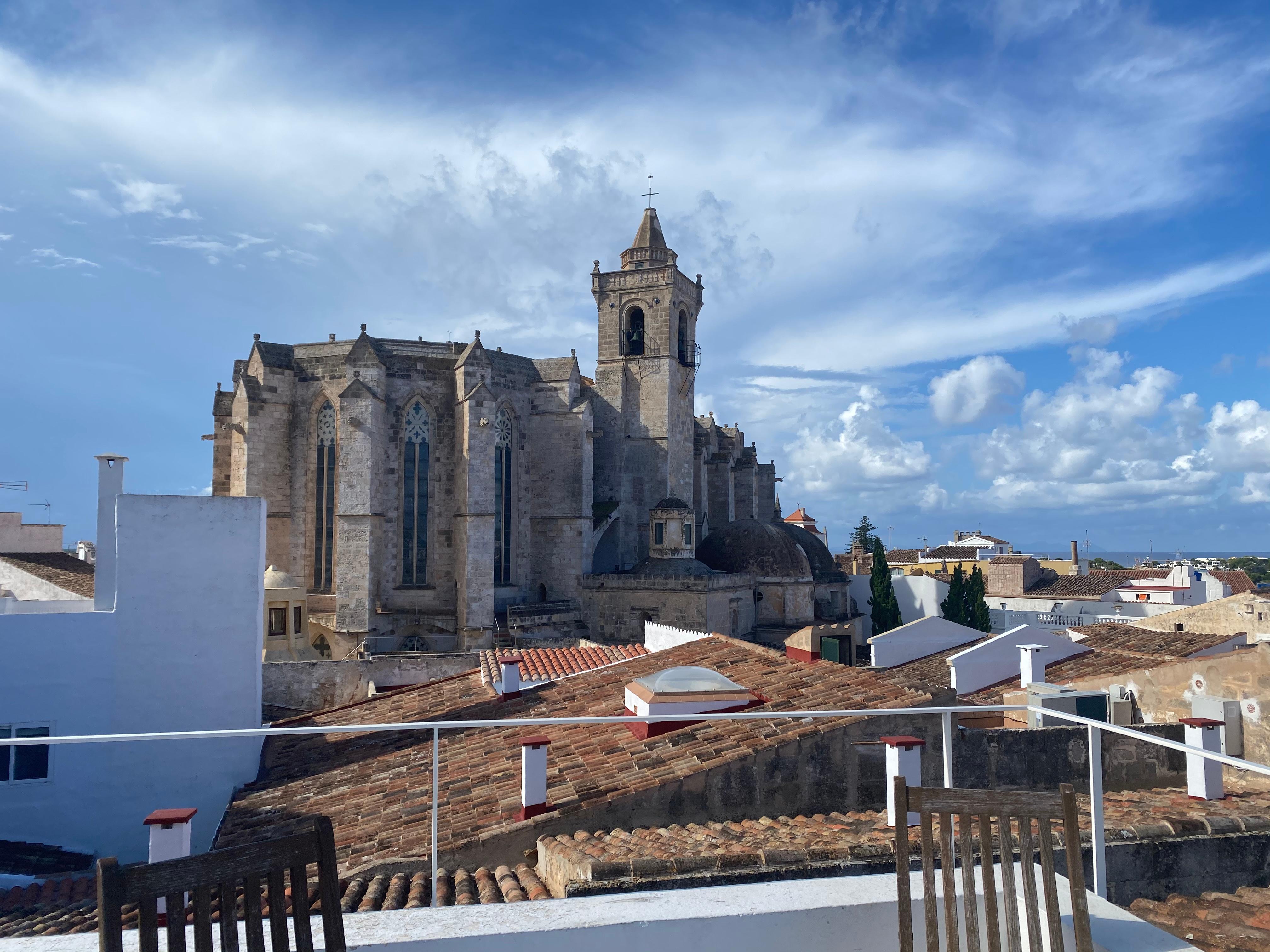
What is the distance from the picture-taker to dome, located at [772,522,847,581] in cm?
3828

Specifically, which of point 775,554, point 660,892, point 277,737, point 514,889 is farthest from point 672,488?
point 660,892

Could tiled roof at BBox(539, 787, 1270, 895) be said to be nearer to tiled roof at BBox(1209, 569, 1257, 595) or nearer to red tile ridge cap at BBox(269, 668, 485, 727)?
red tile ridge cap at BBox(269, 668, 485, 727)

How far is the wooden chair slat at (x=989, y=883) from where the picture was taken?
277cm

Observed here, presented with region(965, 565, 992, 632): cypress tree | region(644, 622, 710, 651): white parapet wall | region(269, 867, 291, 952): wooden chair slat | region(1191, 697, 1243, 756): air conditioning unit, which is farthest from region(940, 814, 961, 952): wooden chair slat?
region(965, 565, 992, 632): cypress tree

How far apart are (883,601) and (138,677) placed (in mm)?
31826

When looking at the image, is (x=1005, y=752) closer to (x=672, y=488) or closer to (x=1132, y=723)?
(x=1132, y=723)

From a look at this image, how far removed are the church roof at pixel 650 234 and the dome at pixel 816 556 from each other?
14741 mm

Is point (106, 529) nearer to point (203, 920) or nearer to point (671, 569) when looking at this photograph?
point (203, 920)

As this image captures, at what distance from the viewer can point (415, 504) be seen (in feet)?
100

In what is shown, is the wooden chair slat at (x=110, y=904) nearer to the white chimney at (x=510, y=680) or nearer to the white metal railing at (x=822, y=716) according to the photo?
the white metal railing at (x=822, y=716)

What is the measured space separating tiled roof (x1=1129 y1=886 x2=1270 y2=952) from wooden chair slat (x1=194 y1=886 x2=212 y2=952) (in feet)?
11.9

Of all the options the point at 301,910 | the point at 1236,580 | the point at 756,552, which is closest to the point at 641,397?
the point at 756,552

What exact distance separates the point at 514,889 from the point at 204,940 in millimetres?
3504

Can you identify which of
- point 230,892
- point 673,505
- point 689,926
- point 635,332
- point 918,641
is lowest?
point 918,641
